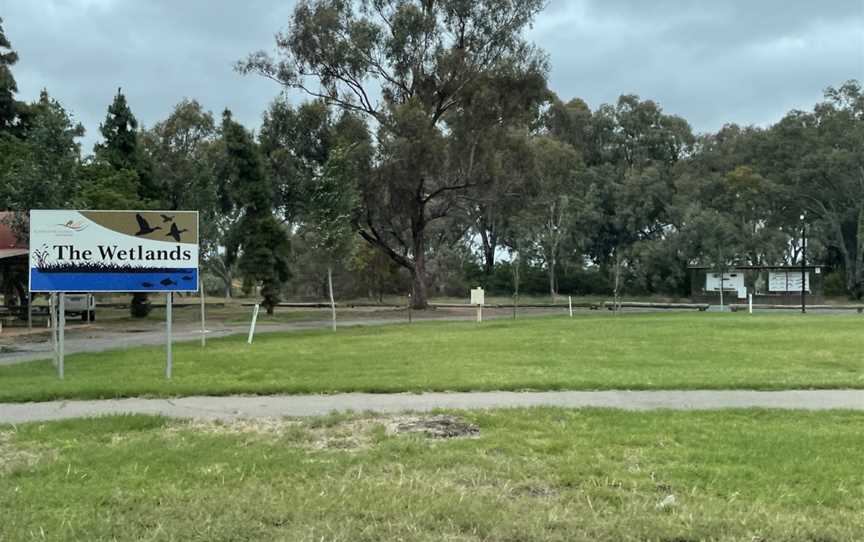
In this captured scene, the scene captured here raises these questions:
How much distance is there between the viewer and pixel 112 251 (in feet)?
40.3

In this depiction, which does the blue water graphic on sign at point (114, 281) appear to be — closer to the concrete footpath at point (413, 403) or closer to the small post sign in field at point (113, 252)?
the small post sign in field at point (113, 252)

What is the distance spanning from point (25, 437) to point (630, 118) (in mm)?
71038

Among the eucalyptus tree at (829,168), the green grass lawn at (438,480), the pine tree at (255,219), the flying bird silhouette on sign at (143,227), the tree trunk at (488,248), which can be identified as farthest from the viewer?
the tree trunk at (488,248)

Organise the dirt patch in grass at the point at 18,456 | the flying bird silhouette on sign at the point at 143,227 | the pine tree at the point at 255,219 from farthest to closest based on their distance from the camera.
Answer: the pine tree at the point at 255,219 < the flying bird silhouette on sign at the point at 143,227 < the dirt patch in grass at the point at 18,456

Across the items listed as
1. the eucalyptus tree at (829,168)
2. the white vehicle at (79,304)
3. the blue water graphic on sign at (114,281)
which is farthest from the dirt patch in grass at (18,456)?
the eucalyptus tree at (829,168)

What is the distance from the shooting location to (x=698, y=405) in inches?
368

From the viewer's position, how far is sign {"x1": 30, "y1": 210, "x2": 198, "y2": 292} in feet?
39.8

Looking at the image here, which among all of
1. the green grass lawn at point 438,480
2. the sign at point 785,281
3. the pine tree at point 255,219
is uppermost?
the pine tree at point 255,219

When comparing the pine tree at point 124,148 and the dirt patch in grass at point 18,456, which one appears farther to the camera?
the pine tree at point 124,148

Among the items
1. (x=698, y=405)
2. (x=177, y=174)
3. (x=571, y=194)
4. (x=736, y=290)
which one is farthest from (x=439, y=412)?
(x=571, y=194)

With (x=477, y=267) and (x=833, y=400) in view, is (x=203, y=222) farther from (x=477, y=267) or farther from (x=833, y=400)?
(x=477, y=267)

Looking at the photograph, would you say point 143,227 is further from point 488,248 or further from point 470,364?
point 488,248

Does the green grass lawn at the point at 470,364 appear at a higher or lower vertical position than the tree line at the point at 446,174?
lower

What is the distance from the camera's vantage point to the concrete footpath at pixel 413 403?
29.3 ft
